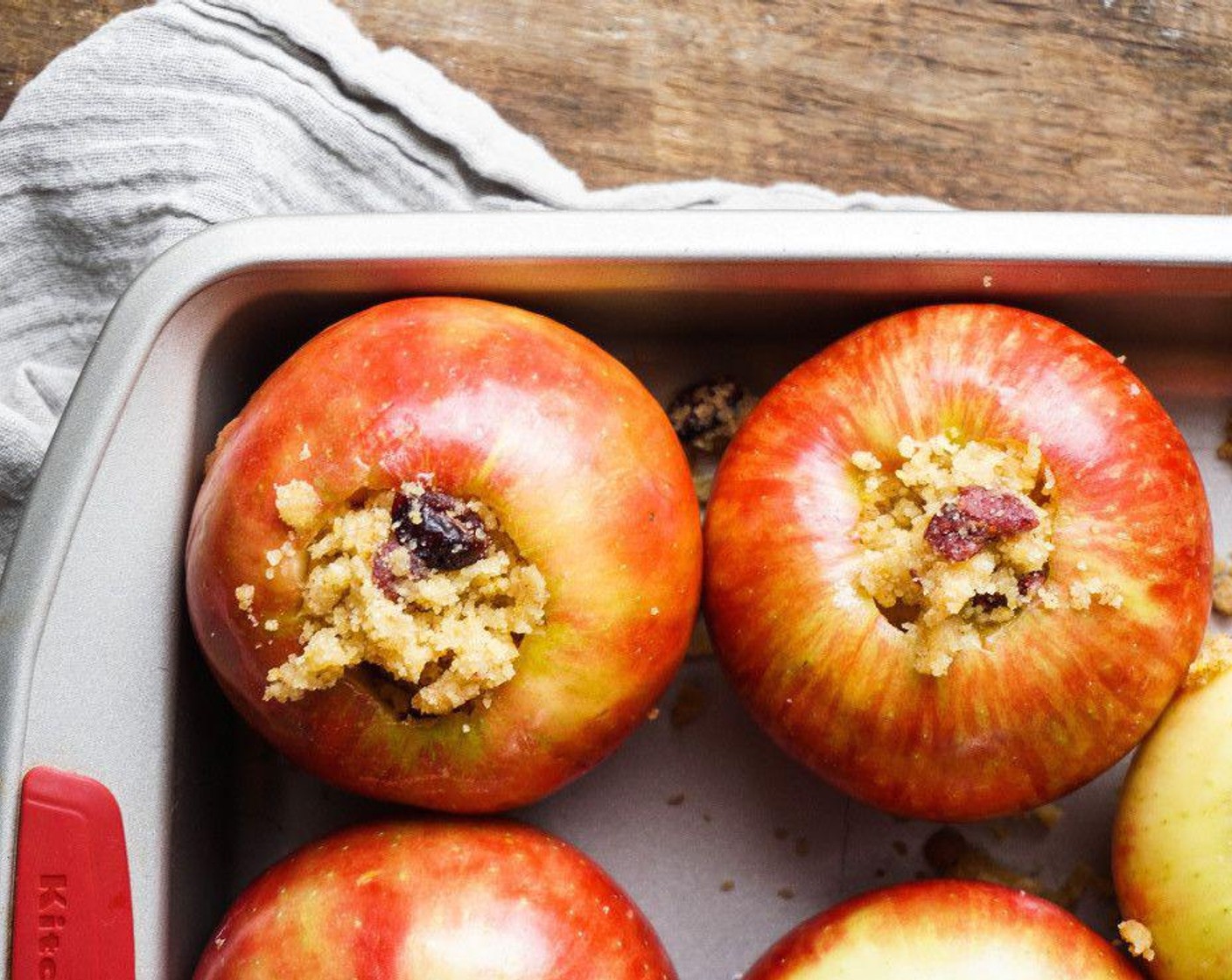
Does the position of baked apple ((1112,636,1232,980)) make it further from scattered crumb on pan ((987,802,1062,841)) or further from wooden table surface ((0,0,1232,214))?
wooden table surface ((0,0,1232,214))

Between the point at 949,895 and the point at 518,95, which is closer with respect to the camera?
the point at 949,895

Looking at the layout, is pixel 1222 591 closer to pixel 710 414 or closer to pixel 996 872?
pixel 996 872

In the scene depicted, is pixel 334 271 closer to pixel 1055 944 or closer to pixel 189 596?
pixel 189 596

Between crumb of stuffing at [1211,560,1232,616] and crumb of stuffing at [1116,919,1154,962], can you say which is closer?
crumb of stuffing at [1116,919,1154,962]

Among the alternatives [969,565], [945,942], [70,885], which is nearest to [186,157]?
[70,885]

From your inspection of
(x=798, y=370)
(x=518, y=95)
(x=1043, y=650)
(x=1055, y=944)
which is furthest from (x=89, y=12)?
(x=1055, y=944)

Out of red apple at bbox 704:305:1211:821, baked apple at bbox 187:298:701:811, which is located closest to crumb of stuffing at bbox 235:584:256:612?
baked apple at bbox 187:298:701:811
